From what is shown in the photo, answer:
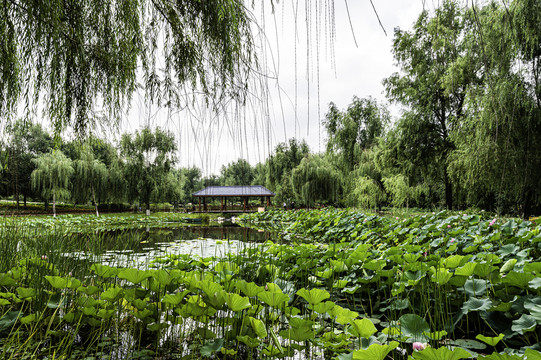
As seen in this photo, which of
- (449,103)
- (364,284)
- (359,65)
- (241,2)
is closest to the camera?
(359,65)

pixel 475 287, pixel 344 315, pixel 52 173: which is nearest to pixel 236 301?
pixel 344 315

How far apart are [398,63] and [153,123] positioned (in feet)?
38.7

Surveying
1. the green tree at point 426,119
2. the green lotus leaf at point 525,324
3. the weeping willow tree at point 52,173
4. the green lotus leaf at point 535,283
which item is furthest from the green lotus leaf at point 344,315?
the weeping willow tree at point 52,173

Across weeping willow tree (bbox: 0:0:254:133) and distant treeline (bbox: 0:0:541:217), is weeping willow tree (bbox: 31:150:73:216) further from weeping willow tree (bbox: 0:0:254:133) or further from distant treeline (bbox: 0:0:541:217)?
weeping willow tree (bbox: 0:0:254:133)

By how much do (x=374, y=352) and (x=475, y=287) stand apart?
82cm

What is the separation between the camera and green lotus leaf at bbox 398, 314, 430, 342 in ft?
3.20

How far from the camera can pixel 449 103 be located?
9500 millimetres

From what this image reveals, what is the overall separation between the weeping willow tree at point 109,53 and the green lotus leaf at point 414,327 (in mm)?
1206

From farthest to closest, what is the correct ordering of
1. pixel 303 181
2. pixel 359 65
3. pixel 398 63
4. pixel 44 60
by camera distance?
pixel 303 181 → pixel 398 63 → pixel 44 60 → pixel 359 65

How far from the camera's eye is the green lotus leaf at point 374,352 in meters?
0.71

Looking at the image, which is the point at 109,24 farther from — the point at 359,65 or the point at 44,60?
the point at 359,65

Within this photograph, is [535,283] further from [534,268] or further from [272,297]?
[272,297]

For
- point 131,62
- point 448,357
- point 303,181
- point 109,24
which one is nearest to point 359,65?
point 448,357

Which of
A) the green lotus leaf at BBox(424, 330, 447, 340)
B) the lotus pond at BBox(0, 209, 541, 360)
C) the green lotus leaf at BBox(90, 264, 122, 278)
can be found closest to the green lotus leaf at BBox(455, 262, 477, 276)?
the lotus pond at BBox(0, 209, 541, 360)
